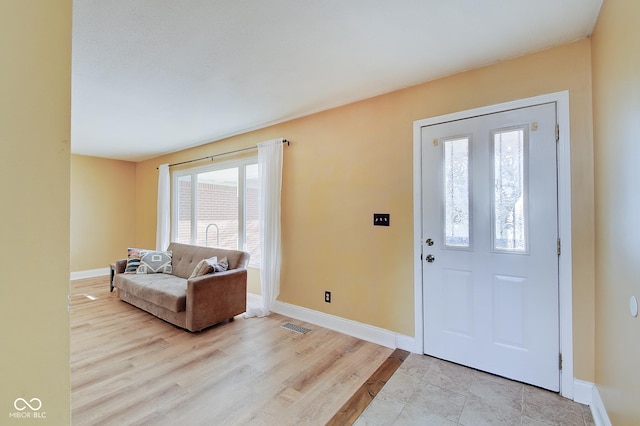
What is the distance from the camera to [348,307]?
3.04 metres

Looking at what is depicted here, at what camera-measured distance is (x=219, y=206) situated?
184 inches

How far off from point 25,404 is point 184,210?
15.9 feet

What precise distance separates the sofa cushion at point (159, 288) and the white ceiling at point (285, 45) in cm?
207

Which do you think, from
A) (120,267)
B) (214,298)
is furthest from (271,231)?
(120,267)

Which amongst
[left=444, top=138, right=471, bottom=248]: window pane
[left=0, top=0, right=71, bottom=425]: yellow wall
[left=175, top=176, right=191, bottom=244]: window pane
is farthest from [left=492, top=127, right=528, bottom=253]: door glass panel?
[left=175, top=176, right=191, bottom=244]: window pane

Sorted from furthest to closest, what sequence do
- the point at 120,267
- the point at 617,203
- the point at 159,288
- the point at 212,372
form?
the point at 120,267 → the point at 159,288 → the point at 212,372 → the point at 617,203

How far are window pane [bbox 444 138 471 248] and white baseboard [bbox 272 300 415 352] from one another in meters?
1.03

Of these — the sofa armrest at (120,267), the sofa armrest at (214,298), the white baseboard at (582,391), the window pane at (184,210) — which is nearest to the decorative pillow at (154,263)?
A: the sofa armrest at (120,267)

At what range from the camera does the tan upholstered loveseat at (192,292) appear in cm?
303

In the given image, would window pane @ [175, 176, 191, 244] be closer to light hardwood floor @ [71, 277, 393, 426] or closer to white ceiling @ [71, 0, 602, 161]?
light hardwood floor @ [71, 277, 393, 426]

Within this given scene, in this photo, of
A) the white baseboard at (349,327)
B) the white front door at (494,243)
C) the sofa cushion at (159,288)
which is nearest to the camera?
the white front door at (494,243)

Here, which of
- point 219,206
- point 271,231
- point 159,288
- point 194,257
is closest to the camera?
point 159,288

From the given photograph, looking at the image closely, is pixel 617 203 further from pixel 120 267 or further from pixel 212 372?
pixel 120 267

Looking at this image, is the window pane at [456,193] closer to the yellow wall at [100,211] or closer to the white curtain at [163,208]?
the white curtain at [163,208]
